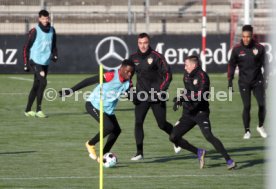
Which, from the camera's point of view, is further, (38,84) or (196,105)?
(38,84)

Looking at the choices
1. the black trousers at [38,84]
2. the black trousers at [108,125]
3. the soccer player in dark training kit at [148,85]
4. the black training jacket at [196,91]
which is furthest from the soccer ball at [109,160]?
the black trousers at [38,84]

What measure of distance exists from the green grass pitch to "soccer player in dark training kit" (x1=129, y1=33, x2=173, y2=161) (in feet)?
1.73

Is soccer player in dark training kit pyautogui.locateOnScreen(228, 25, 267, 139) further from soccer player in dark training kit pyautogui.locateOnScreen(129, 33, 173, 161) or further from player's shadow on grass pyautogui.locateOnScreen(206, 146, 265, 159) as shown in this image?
soccer player in dark training kit pyautogui.locateOnScreen(129, 33, 173, 161)

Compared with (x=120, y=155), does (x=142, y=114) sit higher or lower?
higher

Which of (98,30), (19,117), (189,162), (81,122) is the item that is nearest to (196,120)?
(189,162)

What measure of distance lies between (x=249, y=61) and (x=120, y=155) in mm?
3508

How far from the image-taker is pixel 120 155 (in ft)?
42.7

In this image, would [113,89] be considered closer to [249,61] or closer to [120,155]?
[120,155]

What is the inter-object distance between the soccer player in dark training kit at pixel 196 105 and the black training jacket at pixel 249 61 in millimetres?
3406

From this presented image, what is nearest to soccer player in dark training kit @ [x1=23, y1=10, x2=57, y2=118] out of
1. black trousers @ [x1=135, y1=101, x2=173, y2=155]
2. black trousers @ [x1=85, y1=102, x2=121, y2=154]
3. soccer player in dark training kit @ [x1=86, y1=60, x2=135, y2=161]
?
black trousers @ [x1=135, y1=101, x2=173, y2=155]

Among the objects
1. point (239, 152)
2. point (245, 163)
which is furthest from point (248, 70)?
point (245, 163)

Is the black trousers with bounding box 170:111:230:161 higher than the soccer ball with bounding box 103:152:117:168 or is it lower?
higher

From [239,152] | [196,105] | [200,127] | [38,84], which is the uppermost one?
[196,105]

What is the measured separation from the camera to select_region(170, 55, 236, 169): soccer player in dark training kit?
454 inches
